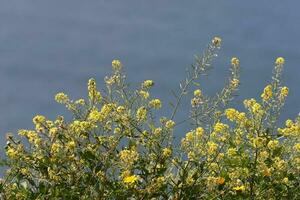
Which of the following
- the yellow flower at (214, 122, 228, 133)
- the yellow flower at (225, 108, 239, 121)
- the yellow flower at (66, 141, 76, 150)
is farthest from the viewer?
the yellow flower at (225, 108, 239, 121)

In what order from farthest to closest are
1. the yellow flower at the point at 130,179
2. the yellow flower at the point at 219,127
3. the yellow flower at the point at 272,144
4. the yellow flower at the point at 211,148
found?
the yellow flower at the point at 219,127 → the yellow flower at the point at 272,144 → the yellow flower at the point at 211,148 → the yellow flower at the point at 130,179

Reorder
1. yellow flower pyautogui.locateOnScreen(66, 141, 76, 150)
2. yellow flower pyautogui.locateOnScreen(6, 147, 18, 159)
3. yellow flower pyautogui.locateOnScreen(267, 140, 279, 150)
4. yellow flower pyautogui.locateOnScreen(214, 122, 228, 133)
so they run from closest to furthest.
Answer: yellow flower pyautogui.locateOnScreen(66, 141, 76, 150) < yellow flower pyautogui.locateOnScreen(6, 147, 18, 159) < yellow flower pyautogui.locateOnScreen(267, 140, 279, 150) < yellow flower pyautogui.locateOnScreen(214, 122, 228, 133)

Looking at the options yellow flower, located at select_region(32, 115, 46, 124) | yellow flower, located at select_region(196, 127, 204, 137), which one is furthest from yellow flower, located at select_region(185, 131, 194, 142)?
yellow flower, located at select_region(32, 115, 46, 124)

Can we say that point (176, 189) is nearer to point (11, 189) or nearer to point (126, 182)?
point (126, 182)

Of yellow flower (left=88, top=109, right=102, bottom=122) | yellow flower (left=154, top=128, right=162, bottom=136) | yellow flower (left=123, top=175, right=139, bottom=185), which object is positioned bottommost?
yellow flower (left=123, top=175, right=139, bottom=185)

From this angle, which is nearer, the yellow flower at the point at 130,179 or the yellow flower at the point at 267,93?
the yellow flower at the point at 130,179

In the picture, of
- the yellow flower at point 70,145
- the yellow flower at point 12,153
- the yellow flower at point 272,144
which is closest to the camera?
the yellow flower at point 70,145

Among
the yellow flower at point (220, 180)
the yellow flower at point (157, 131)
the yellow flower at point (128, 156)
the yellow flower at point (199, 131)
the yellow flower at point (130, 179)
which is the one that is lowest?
the yellow flower at point (130, 179)

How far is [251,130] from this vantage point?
6.39m

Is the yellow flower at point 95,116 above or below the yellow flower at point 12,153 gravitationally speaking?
above

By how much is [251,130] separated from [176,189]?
129cm

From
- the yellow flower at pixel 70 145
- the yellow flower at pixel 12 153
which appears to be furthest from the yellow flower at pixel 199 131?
the yellow flower at pixel 12 153

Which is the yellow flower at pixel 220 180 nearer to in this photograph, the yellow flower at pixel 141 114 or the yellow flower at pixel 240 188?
the yellow flower at pixel 240 188

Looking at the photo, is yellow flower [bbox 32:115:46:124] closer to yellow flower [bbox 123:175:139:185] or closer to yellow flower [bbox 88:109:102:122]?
yellow flower [bbox 88:109:102:122]
